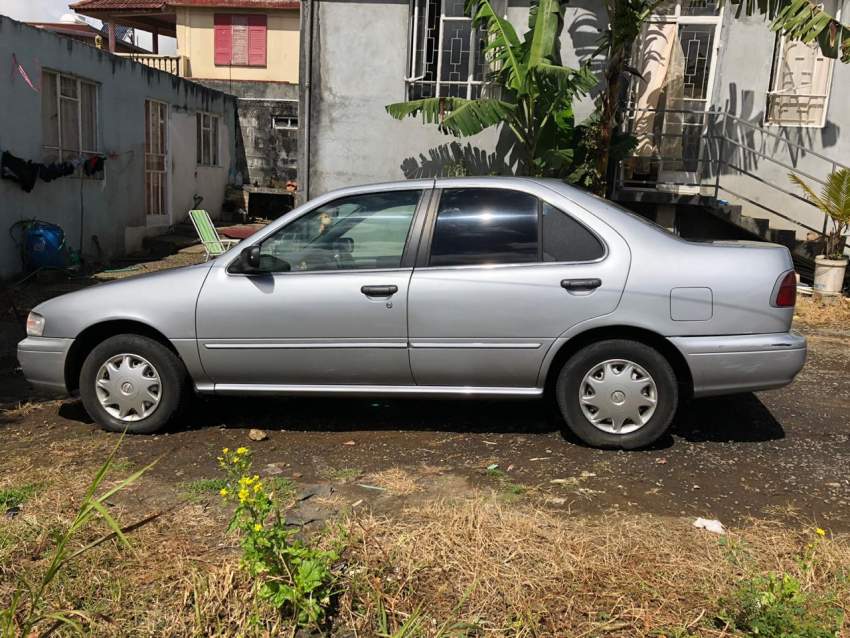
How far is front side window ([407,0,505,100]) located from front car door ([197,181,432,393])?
7313mm

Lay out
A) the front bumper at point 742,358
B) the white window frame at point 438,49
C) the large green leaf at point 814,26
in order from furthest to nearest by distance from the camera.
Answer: the white window frame at point 438,49 → the large green leaf at point 814,26 → the front bumper at point 742,358

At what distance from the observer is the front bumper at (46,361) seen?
4.85 m

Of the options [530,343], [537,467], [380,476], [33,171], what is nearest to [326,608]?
[380,476]

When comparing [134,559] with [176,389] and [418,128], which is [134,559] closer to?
[176,389]

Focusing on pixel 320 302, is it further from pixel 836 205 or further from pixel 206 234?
pixel 836 205

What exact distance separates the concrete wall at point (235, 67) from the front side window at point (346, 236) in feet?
62.8

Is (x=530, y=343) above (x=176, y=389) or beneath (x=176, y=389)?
above

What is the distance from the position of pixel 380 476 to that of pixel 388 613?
52.5 inches

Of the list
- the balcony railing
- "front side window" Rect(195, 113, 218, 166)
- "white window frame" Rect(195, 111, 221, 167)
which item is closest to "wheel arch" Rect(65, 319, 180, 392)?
"white window frame" Rect(195, 111, 221, 167)

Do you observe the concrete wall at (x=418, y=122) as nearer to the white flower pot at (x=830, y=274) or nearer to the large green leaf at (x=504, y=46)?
the large green leaf at (x=504, y=46)

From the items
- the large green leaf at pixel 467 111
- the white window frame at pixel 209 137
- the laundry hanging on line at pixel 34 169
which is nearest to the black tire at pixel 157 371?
the large green leaf at pixel 467 111

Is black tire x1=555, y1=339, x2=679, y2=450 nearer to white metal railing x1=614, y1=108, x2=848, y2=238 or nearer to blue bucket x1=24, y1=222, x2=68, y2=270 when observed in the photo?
white metal railing x1=614, y1=108, x2=848, y2=238

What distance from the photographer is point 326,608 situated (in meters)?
2.95

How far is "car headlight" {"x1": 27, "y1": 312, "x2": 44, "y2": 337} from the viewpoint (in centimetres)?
491
